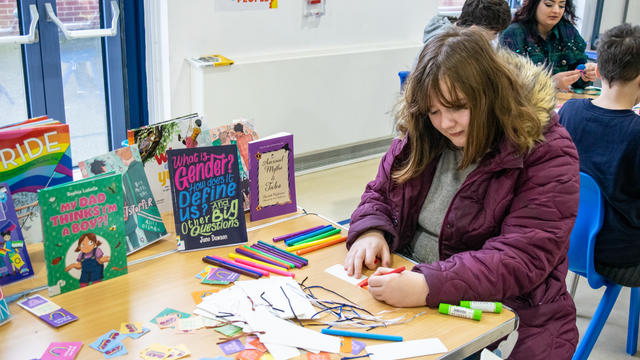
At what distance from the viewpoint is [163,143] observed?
1688mm

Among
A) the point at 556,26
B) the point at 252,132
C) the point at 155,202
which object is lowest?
the point at 155,202

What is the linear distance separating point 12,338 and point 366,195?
96cm

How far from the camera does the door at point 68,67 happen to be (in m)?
3.17

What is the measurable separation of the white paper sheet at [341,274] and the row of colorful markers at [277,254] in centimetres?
7

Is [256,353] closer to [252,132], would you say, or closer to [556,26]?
[252,132]

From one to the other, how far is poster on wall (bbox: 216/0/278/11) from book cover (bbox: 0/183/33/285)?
242cm

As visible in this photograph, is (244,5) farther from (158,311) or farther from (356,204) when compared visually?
(158,311)

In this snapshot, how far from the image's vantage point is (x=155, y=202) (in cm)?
168

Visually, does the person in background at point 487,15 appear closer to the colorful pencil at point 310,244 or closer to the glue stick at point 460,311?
the colorful pencil at point 310,244

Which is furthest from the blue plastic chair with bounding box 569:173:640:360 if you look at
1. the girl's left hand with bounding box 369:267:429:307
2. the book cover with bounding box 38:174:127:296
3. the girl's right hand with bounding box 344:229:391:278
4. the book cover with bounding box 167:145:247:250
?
the book cover with bounding box 38:174:127:296

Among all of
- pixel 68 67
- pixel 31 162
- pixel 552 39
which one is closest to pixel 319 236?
pixel 31 162

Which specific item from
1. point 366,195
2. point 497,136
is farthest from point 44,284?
point 497,136

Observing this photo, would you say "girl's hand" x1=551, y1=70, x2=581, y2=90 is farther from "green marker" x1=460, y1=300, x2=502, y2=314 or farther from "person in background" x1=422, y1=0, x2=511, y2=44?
"green marker" x1=460, y1=300, x2=502, y2=314

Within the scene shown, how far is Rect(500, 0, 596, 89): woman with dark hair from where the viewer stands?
3.52m
